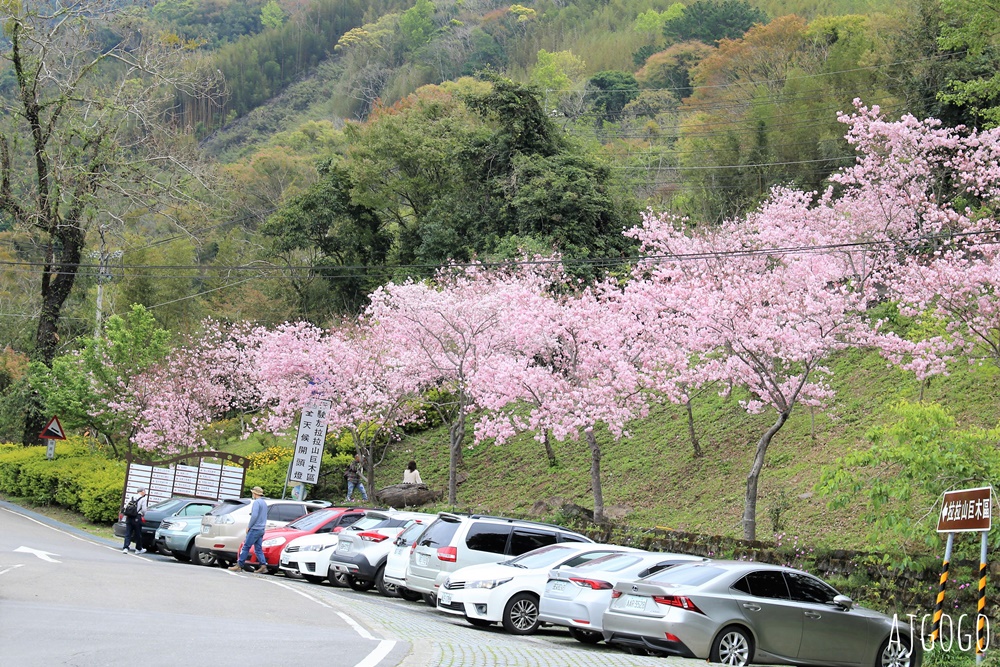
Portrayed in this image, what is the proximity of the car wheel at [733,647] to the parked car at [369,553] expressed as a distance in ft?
24.0

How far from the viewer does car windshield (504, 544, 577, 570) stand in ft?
49.2

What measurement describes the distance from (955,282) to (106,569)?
16033mm

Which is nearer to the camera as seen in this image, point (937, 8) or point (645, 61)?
point (937, 8)

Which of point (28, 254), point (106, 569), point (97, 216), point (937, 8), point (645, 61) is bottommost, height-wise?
point (106, 569)

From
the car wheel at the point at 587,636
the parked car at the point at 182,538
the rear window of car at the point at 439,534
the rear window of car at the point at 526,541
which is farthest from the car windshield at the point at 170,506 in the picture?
the car wheel at the point at 587,636

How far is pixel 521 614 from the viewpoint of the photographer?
47.6 ft

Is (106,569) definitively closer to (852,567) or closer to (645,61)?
(852,567)

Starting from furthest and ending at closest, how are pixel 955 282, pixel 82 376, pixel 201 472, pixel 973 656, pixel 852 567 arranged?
pixel 82 376, pixel 201 472, pixel 955 282, pixel 852 567, pixel 973 656

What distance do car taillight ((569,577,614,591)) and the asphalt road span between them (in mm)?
746

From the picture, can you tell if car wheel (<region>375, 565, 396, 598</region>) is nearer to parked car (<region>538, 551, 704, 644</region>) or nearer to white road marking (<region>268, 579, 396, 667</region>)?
white road marking (<region>268, 579, 396, 667</region>)

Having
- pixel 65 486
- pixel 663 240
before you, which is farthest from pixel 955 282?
pixel 65 486

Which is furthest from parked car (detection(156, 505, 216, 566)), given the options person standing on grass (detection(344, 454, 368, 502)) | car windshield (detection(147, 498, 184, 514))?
person standing on grass (detection(344, 454, 368, 502))

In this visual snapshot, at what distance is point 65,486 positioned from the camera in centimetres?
3403

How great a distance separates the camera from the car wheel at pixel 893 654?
42.4 ft
